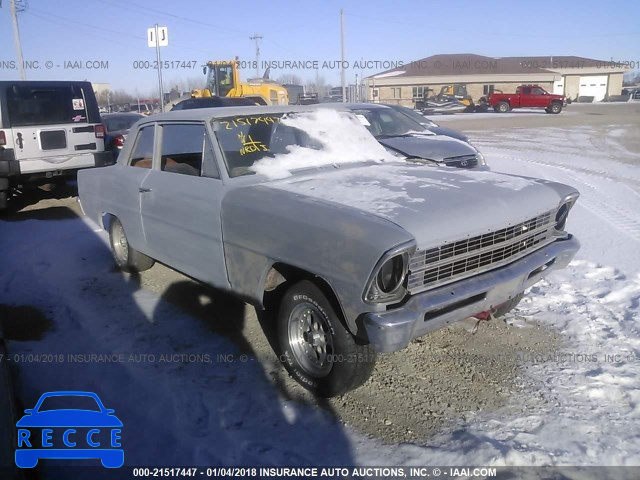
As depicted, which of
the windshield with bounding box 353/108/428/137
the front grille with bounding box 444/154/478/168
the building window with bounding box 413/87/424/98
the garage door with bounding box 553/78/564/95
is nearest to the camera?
the front grille with bounding box 444/154/478/168

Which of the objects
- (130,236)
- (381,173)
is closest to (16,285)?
(130,236)

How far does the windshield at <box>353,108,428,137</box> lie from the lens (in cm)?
901

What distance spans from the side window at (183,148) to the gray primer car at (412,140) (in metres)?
3.29

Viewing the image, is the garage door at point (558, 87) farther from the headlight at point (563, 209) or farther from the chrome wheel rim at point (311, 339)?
the chrome wheel rim at point (311, 339)

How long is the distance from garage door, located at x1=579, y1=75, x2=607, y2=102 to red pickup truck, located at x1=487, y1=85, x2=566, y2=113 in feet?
91.0

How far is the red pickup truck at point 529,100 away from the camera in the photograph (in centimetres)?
3525

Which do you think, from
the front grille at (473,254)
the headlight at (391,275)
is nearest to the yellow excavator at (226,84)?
the front grille at (473,254)

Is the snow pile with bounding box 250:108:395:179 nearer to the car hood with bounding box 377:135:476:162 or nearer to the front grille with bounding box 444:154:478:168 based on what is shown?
the car hood with bounding box 377:135:476:162

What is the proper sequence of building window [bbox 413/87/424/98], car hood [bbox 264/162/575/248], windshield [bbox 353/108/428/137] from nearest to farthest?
1. car hood [bbox 264/162/575/248]
2. windshield [bbox 353/108/428/137]
3. building window [bbox 413/87/424/98]

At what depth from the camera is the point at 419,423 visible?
303cm

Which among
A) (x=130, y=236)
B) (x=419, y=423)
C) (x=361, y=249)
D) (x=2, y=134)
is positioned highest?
(x=2, y=134)

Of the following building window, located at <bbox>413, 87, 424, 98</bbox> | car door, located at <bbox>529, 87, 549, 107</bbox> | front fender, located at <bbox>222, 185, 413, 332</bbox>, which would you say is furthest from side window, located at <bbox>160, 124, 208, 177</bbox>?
building window, located at <bbox>413, 87, 424, 98</bbox>

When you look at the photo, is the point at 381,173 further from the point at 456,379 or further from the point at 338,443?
the point at 338,443

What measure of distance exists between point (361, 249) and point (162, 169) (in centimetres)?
252
